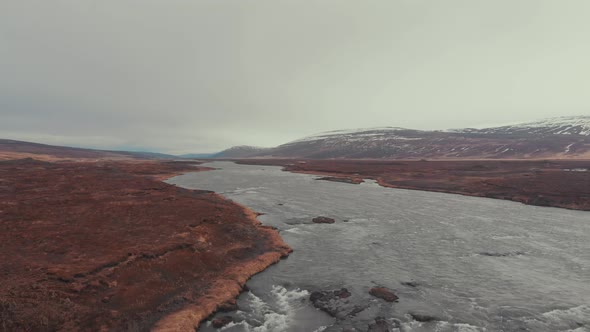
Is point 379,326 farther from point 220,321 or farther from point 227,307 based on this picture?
point 227,307

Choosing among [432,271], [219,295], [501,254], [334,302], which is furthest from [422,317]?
[501,254]

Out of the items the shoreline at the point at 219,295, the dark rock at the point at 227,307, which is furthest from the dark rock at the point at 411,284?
the dark rock at the point at 227,307

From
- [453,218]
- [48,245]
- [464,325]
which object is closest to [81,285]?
[48,245]

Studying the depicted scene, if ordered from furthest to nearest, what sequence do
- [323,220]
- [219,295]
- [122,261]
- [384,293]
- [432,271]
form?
[323,220] < [432,271] < [122,261] < [384,293] < [219,295]

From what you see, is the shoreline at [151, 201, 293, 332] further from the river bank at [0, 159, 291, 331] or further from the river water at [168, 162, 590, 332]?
the river water at [168, 162, 590, 332]

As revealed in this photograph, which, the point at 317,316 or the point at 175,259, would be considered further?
the point at 175,259

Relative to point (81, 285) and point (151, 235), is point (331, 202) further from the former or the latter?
point (81, 285)
